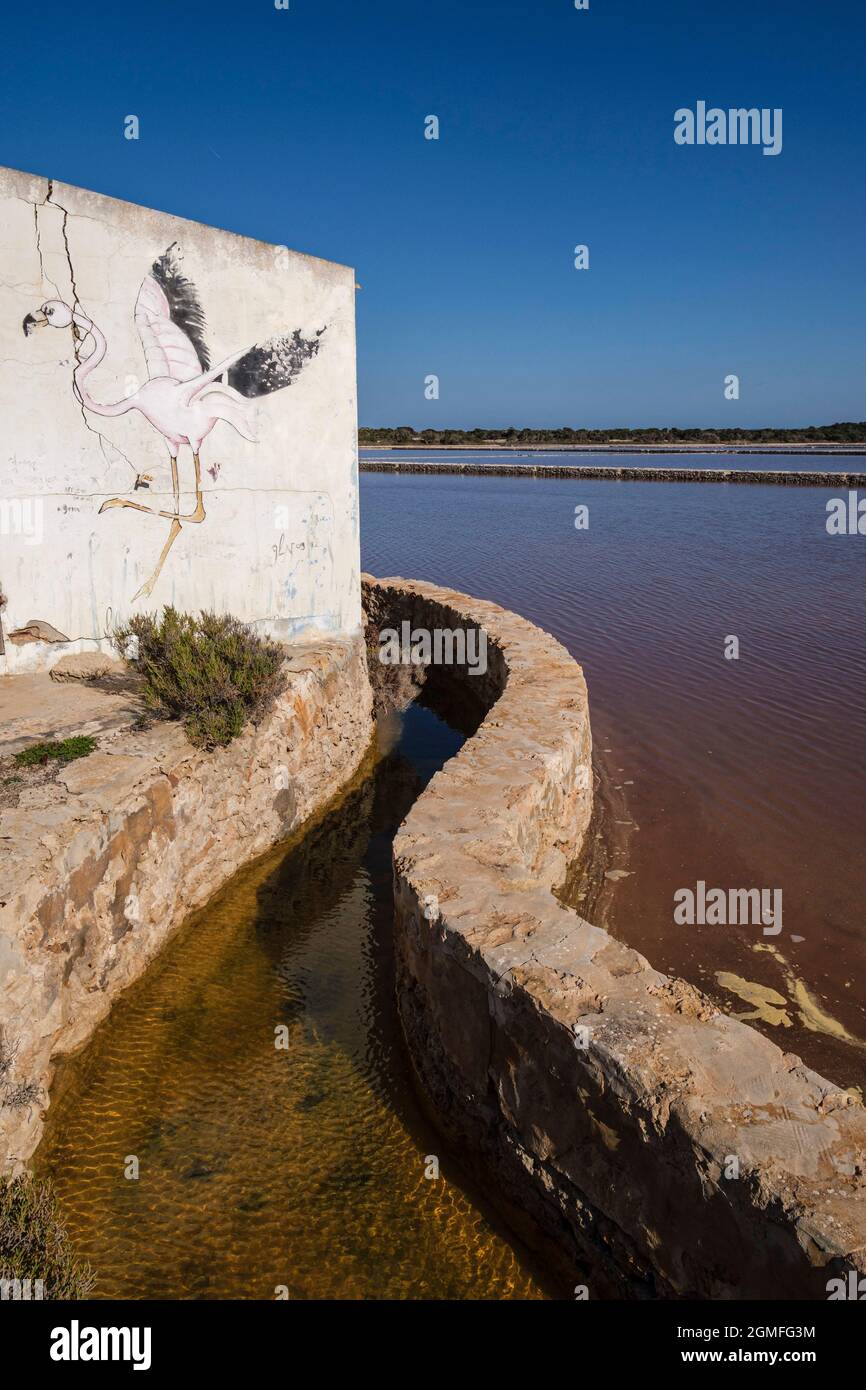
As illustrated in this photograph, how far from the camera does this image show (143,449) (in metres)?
6.47

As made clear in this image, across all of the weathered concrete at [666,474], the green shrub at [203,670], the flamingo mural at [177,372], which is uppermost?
the weathered concrete at [666,474]

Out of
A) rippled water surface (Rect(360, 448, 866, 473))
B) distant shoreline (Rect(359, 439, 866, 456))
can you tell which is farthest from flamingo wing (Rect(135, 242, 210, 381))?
distant shoreline (Rect(359, 439, 866, 456))

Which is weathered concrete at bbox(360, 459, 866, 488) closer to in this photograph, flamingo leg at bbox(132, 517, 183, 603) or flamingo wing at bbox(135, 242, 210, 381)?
flamingo wing at bbox(135, 242, 210, 381)

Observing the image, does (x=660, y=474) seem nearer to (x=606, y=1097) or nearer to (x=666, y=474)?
(x=666, y=474)

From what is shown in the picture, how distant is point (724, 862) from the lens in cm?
600

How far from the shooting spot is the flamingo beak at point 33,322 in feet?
19.3

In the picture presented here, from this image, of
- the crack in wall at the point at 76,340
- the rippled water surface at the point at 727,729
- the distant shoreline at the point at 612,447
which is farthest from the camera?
the distant shoreline at the point at 612,447

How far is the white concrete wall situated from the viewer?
595cm

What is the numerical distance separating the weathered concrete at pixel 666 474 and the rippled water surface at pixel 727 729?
15.5m

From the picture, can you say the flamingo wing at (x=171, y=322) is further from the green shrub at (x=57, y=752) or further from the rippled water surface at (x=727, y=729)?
the rippled water surface at (x=727, y=729)

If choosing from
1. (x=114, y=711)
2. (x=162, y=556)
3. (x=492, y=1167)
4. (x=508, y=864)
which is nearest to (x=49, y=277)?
(x=162, y=556)

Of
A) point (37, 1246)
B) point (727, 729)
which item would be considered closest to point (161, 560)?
point (37, 1246)

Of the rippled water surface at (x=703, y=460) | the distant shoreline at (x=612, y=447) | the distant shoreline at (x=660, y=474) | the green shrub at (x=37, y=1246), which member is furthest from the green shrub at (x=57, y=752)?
the distant shoreline at (x=612, y=447)
